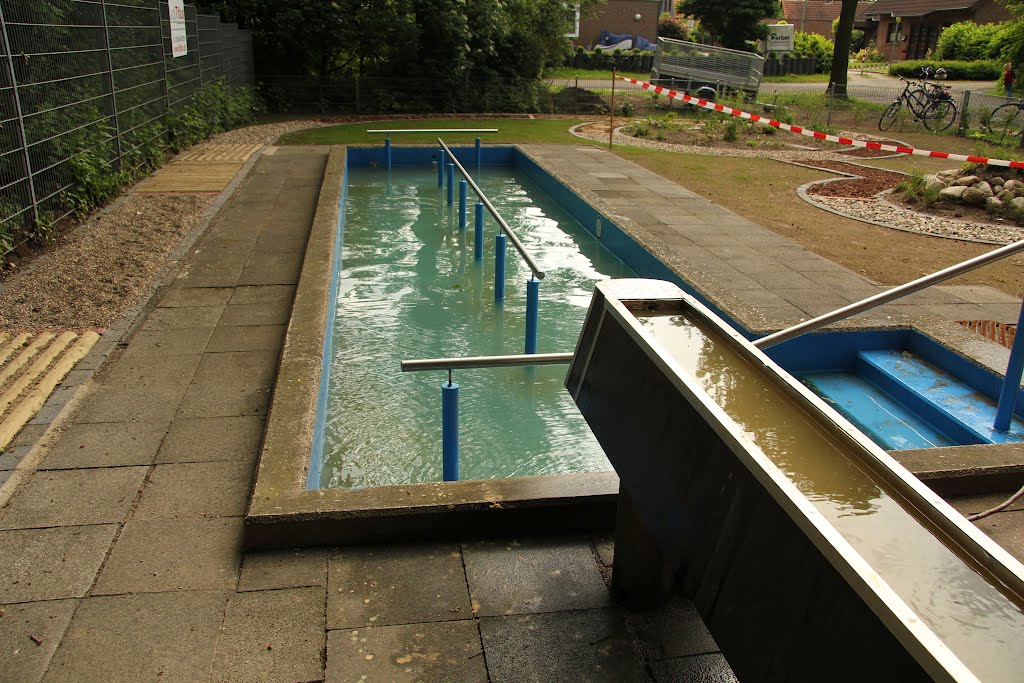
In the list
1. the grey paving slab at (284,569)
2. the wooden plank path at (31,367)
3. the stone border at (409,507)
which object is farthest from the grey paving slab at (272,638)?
the wooden plank path at (31,367)

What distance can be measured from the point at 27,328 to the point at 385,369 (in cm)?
253

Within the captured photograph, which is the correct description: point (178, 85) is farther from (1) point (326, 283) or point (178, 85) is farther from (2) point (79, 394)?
(2) point (79, 394)

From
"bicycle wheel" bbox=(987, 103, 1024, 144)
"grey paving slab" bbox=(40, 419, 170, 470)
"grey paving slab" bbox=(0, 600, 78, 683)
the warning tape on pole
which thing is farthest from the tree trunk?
"grey paving slab" bbox=(0, 600, 78, 683)

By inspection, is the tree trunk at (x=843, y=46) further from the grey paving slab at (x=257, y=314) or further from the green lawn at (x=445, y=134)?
the grey paving slab at (x=257, y=314)

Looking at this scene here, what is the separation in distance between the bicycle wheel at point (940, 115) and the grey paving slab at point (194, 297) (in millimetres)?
18068

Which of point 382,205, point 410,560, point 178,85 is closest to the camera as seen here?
point 410,560

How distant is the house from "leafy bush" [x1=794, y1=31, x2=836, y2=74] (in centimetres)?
633

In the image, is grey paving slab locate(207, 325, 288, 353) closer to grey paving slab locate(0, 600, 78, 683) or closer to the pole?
grey paving slab locate(0, 600, 78, 683)

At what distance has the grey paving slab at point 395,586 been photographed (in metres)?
3.07

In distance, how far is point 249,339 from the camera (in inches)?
233

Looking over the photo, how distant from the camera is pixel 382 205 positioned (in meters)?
12.5

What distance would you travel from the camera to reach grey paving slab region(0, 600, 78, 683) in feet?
9.12

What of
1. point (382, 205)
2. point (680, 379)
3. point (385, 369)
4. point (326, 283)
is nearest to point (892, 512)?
point (680, 379)

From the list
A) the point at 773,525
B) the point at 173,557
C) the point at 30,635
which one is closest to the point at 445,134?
the point at 173,557
